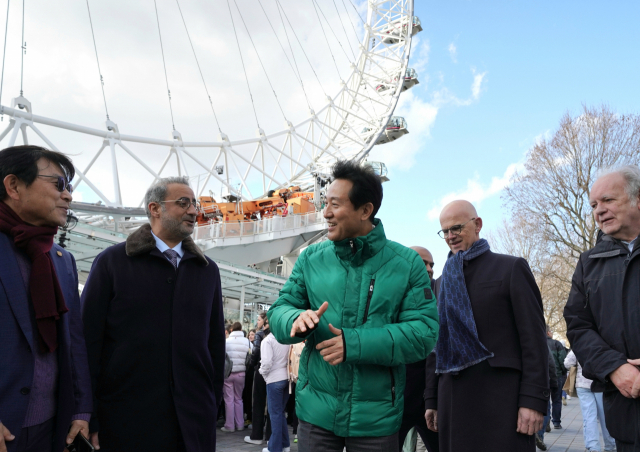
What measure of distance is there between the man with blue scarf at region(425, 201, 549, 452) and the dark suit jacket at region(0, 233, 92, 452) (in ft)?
6.53

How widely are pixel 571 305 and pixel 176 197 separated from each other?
2.41 m

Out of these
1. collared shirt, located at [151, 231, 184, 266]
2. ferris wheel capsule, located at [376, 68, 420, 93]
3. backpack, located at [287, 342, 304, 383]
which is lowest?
backpack, located at [287, 342, 304, 383]

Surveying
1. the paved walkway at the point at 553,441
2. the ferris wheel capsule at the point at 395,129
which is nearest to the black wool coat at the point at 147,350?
the paved walkway at the point at 553,441

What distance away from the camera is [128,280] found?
2852 millimetres

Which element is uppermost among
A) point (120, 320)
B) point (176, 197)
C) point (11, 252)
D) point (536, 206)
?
point (536, 206)

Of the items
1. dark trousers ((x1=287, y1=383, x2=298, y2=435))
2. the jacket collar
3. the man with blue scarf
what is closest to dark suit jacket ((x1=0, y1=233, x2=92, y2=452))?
the jacket collar

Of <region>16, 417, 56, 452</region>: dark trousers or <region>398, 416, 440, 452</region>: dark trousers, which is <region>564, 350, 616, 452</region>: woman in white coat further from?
<region>16, 417, 56, 452</region>: dark trousers

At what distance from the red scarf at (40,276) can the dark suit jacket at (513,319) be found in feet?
7.42

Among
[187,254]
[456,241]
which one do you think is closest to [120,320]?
[187,254]

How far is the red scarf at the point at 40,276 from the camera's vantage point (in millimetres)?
2297

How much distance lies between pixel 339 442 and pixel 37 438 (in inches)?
53.2

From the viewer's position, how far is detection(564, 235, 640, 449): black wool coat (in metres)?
2.46

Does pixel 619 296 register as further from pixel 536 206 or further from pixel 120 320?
pixel 536 206

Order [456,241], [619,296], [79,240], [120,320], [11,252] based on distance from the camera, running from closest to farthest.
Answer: [11,252], [619,296], [120,320], [456,241], [79,240]
